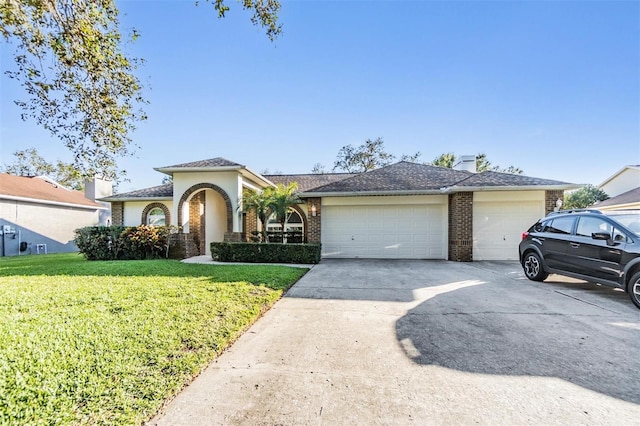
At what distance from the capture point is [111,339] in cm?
331

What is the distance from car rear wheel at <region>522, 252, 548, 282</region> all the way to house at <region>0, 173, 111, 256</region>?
71.0ft

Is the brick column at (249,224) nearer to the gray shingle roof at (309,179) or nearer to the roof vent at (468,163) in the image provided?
the gray shingle roof at (309,179)

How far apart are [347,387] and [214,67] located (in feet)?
37.8

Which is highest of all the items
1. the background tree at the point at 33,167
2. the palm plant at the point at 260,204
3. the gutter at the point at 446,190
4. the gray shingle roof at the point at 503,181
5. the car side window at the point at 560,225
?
the background tree at the point at 33,167

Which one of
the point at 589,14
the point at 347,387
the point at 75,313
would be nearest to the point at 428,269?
the point at 347,387

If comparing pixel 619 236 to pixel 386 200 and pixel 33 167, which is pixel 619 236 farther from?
pixel 33 167

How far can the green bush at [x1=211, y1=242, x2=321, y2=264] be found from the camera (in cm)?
1070

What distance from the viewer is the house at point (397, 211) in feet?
36.5

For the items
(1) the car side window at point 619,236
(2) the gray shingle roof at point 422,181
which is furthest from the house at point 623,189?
(1) the car side window at point 619,236

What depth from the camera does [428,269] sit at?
30.3ft

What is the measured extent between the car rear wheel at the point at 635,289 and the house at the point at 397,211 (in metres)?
6.13

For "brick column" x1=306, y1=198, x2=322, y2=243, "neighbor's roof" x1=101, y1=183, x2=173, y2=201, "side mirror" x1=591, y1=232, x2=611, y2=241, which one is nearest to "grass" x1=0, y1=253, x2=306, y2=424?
"brick column" x1=306, y1=198, x2=322, y2=243

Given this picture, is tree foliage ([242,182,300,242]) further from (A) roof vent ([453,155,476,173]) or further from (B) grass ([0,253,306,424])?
(A) roof vent ([453,155,476,173])

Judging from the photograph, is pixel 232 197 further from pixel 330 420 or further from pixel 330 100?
pixel 330 420
